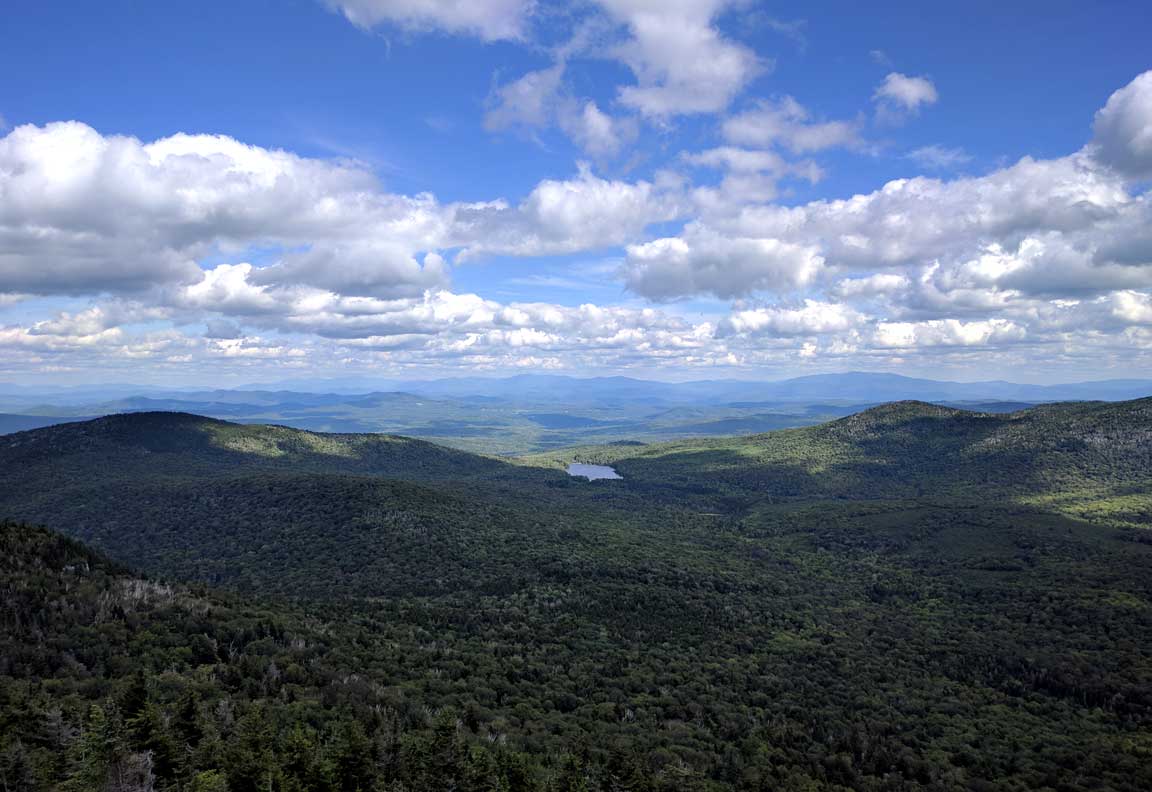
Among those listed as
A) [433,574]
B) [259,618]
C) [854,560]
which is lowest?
[854,560]

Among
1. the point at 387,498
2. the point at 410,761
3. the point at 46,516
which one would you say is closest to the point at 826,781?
the point at 410,761

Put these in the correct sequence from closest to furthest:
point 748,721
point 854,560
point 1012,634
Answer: point 748,721 < point 1012,634 < point 854,560

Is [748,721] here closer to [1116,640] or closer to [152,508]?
[1116,640]

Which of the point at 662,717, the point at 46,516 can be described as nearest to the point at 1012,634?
the point at 662,717

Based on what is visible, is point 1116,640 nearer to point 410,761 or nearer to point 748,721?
point 748,721

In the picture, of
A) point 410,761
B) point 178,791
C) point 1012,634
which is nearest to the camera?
point 178,791

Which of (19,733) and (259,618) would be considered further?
→ (259,618)

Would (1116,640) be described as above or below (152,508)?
below
